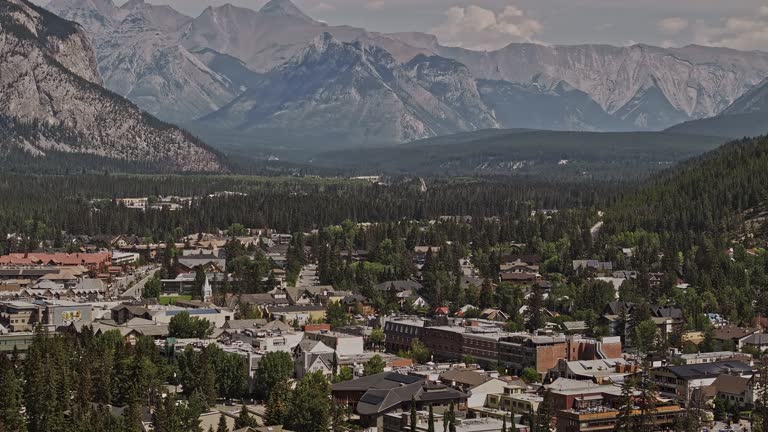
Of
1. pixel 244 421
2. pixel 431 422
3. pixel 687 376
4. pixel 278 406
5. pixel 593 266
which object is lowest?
pixel 244 421

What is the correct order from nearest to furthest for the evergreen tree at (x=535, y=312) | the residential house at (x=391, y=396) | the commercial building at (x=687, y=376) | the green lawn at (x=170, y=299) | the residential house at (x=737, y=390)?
the residential house at (x=391, y=396), the residential house at (x=737, y=390), the commercial building at (x=687, y=376), the evergreen tree at (x=535, y=312), the green lawn at (x=170, y=299)

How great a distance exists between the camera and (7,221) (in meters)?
198

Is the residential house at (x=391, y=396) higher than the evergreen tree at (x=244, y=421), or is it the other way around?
the residential house at (x=391, y=396)

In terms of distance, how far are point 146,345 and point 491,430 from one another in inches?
1210

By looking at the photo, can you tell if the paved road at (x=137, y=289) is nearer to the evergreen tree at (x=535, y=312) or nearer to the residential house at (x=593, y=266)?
the evergreen tree at (x=535, y=312)

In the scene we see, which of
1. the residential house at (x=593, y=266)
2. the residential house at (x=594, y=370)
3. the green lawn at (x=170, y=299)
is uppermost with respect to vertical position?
the residential house at (x=593, y=266)

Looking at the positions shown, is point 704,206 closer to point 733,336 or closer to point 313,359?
point 733,336

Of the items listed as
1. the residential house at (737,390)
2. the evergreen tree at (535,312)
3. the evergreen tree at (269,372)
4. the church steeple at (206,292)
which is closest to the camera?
the residential house at (737,390)

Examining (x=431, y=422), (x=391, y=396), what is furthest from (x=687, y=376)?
(x=431, y=422)

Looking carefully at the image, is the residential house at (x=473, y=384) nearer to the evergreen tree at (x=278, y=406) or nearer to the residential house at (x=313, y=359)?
the residential house at (x=313, y=359)

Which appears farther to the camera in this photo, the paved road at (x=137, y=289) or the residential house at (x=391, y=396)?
the paved road at (x=137, y=289)

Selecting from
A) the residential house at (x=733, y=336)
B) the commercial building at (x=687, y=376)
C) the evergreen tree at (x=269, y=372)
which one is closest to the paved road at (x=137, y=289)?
the evergreen tree at (x=269, y=372)

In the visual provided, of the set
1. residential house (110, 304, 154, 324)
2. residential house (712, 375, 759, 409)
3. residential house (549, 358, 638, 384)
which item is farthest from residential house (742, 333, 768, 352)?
residential house (110, 304, 154, 324)

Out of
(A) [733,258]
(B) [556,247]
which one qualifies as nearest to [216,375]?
(A) [733,258]
